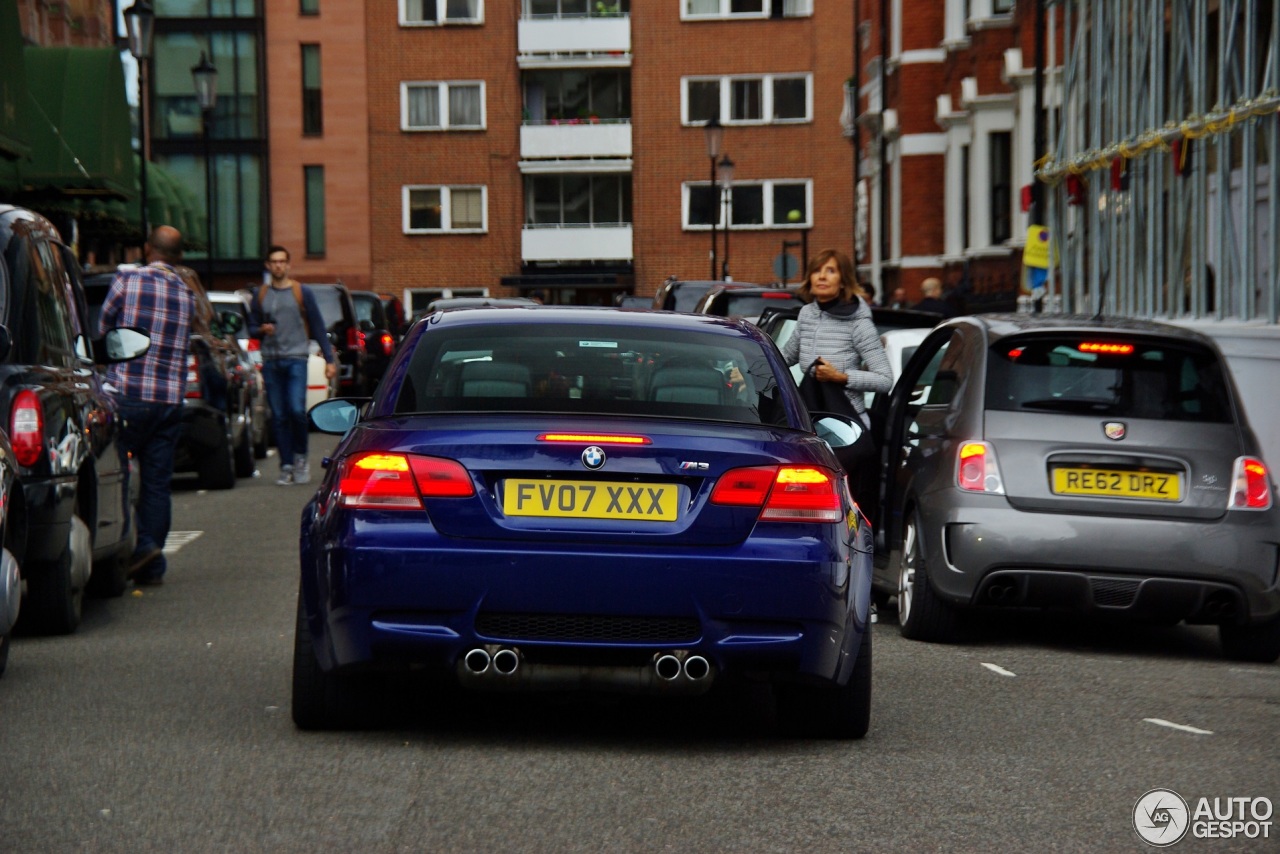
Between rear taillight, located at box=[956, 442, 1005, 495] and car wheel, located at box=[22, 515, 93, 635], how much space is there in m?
3.91

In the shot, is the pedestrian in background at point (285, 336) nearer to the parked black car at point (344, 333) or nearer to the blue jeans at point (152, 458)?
the blue jeans at point (152, 458)

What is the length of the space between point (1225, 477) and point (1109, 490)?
511 millimetres

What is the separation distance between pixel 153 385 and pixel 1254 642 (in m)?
5.83

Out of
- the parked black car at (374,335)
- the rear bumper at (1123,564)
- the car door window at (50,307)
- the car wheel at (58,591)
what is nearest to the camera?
the rear bumper at (1123,564)

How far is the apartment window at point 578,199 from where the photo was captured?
69.7 m

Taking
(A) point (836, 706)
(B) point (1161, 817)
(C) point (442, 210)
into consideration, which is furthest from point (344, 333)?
(C) point (442, 210)

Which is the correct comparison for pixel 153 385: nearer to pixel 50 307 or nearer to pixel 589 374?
pixel 50 307

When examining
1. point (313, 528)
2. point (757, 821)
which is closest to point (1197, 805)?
point (757, 821)

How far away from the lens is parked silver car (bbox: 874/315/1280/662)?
360 inches

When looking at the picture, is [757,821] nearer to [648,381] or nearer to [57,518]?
[648,381]

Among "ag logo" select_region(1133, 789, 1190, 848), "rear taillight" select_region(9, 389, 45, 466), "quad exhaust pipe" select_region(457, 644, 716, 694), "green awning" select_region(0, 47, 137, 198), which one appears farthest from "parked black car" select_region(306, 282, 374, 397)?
"ag logo" select_region(1133, 789, 1190, 848)

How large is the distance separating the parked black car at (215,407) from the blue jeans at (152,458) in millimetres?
4435

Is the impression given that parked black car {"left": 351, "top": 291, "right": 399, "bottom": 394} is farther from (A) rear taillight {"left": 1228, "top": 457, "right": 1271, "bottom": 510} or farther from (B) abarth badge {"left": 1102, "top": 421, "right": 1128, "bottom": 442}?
(A) rear taillight {"left": 1228, "top": 457, "right": 1271, "bottom": 510}

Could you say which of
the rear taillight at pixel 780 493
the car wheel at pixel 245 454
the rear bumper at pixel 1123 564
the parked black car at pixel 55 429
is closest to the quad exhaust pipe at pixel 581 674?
the rear taillight at pixel 780 493
